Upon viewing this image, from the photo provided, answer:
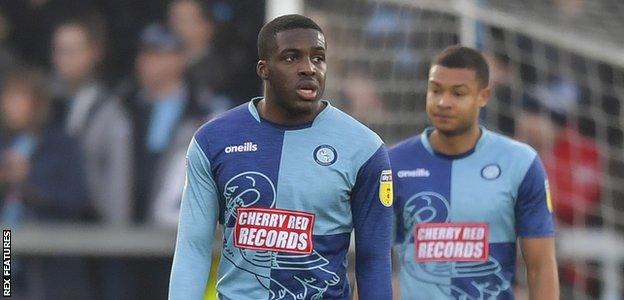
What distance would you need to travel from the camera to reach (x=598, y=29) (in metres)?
11.9

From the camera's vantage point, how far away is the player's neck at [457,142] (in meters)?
6.81

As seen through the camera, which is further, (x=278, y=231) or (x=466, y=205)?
(x=466, y=205)

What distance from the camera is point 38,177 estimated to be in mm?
9289

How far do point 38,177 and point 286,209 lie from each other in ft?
14.4

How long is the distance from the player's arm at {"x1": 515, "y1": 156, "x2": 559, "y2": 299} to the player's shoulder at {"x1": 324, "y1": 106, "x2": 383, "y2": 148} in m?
1.41

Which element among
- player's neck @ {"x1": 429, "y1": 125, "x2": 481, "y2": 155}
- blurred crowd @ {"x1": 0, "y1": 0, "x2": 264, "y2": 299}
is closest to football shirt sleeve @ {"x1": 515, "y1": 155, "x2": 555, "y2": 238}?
player's neck @ {"x1": 429, "y1": 125, "x2": 481, "y2": 155}

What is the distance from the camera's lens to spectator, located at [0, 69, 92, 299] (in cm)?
932

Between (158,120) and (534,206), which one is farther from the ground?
(158,120)

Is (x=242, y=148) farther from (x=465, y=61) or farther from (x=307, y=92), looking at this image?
(x=465, y=61)

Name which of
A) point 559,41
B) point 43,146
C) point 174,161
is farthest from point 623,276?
point 43,146

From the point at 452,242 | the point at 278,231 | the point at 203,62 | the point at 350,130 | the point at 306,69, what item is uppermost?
the point at 203,62

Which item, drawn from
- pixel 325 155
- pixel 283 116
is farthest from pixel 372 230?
pixel 283 116

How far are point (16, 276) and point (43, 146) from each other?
2.60ft

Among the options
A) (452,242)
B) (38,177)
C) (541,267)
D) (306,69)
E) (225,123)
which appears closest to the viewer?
(306,69)
